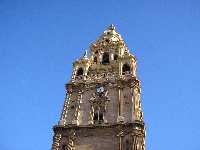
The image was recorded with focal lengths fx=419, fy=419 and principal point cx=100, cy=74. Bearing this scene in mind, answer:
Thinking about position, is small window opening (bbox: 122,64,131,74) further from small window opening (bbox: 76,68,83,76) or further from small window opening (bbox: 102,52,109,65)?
small window opening (bbox: 76,68,83,76)

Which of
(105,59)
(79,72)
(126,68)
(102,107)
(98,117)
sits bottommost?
(98,117)

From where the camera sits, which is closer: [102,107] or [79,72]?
[102,107]

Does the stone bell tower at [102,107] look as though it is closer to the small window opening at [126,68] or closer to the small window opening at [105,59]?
the small window opening at [126,68]

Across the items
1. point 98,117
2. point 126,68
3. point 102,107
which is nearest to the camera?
point 98,117

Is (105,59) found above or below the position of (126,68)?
above

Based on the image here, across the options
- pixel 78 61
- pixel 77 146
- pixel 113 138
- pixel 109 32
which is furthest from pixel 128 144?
pixel 109 32

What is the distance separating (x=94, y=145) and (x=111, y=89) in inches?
369

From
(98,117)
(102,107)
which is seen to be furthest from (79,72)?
(98,117)

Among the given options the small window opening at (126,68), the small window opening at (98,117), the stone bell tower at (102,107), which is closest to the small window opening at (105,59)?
the stone bell tower at (102,107)

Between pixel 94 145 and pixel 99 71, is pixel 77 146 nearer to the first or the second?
pixel 94 145

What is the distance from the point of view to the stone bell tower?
A: 4325 centimetres

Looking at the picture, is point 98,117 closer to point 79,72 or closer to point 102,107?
point 102,107

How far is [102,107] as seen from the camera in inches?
1890

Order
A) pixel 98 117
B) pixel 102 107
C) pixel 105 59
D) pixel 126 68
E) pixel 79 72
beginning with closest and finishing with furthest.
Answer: pixel 98 117 → pixel 102 107 → pixel 126 68 → pixel 79 72 → pixel 105 59
